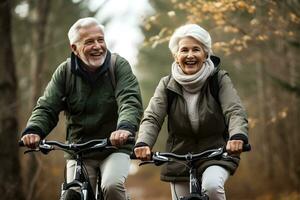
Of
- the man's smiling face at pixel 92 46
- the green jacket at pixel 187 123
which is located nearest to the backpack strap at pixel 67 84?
the man's smiling face at pixel 92 46

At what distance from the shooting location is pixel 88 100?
20.1 feet

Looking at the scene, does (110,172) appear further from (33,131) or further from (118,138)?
(33,131)

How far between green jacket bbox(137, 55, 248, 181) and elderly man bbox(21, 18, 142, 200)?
0.73 ft

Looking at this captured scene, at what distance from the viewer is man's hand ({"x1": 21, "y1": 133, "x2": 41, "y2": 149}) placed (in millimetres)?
5664

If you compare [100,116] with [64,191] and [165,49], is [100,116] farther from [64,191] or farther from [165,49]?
[165,49]

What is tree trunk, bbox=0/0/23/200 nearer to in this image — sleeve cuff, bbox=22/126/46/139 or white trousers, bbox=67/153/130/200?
white trousers, bbox=67/153/130/200

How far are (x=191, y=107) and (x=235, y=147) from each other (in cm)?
80

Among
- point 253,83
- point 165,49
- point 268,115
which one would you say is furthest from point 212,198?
point 165,49

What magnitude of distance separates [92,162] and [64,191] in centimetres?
67

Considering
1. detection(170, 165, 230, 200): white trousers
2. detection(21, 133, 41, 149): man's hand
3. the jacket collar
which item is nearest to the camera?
detection(170, 165, 230, 200): white trousers

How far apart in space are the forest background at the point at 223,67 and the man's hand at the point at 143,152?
15.4ft

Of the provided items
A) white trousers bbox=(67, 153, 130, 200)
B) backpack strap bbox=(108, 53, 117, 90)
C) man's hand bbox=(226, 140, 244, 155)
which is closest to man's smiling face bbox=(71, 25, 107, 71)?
backpack strap bbox=(108, 53, 117, 90)

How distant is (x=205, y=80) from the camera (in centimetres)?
580

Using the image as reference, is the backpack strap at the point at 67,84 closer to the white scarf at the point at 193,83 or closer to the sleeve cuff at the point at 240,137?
the white scarf at the point at 193,83
